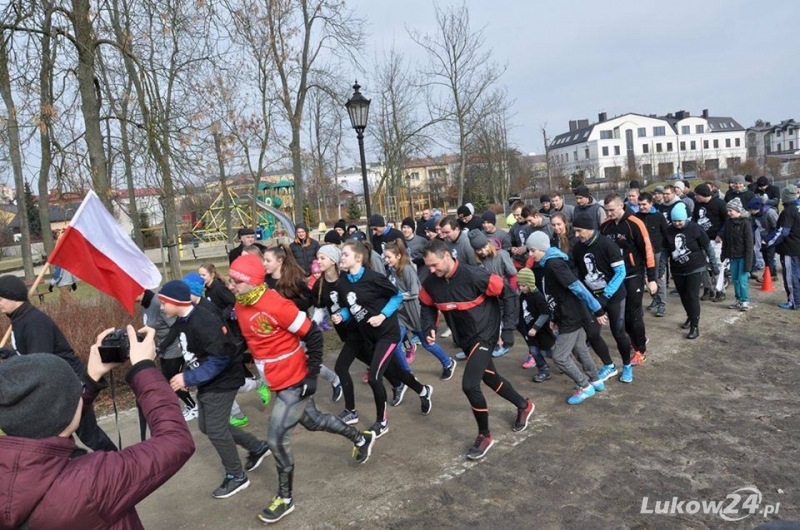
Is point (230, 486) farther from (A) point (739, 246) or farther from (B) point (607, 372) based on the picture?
(A) point (739, 246)

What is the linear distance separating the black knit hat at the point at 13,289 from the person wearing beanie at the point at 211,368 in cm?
106

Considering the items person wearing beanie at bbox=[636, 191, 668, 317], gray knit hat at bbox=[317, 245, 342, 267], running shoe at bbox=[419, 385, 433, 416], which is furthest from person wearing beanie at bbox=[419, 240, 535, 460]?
person wearing beanie at bbox=[636, 191, 668, 317]

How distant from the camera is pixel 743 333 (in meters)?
7.46

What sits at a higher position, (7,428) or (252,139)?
(252,139)

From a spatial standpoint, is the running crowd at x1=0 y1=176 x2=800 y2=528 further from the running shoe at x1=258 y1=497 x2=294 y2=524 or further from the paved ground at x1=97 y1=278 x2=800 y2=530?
the paved ground at x1=97 y1=278 x2=800 y2=530

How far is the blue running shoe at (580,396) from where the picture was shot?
559 cm

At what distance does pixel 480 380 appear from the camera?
4621 millimetres

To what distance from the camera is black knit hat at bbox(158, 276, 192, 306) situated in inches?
161

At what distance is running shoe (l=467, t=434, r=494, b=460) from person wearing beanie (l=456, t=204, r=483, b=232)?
4.51 metres

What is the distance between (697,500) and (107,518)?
147 inches

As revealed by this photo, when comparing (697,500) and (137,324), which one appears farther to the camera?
(137,324)

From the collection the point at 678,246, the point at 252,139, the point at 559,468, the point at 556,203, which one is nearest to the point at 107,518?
the point at 559,468

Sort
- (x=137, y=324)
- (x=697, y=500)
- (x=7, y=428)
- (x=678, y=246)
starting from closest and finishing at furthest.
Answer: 1. (x=7, y=428)
2. (x=697, y=500)
3. (x=678, y=246)
4. (x=137, y=324)

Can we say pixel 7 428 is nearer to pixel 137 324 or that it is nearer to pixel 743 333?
pixel 137 324
